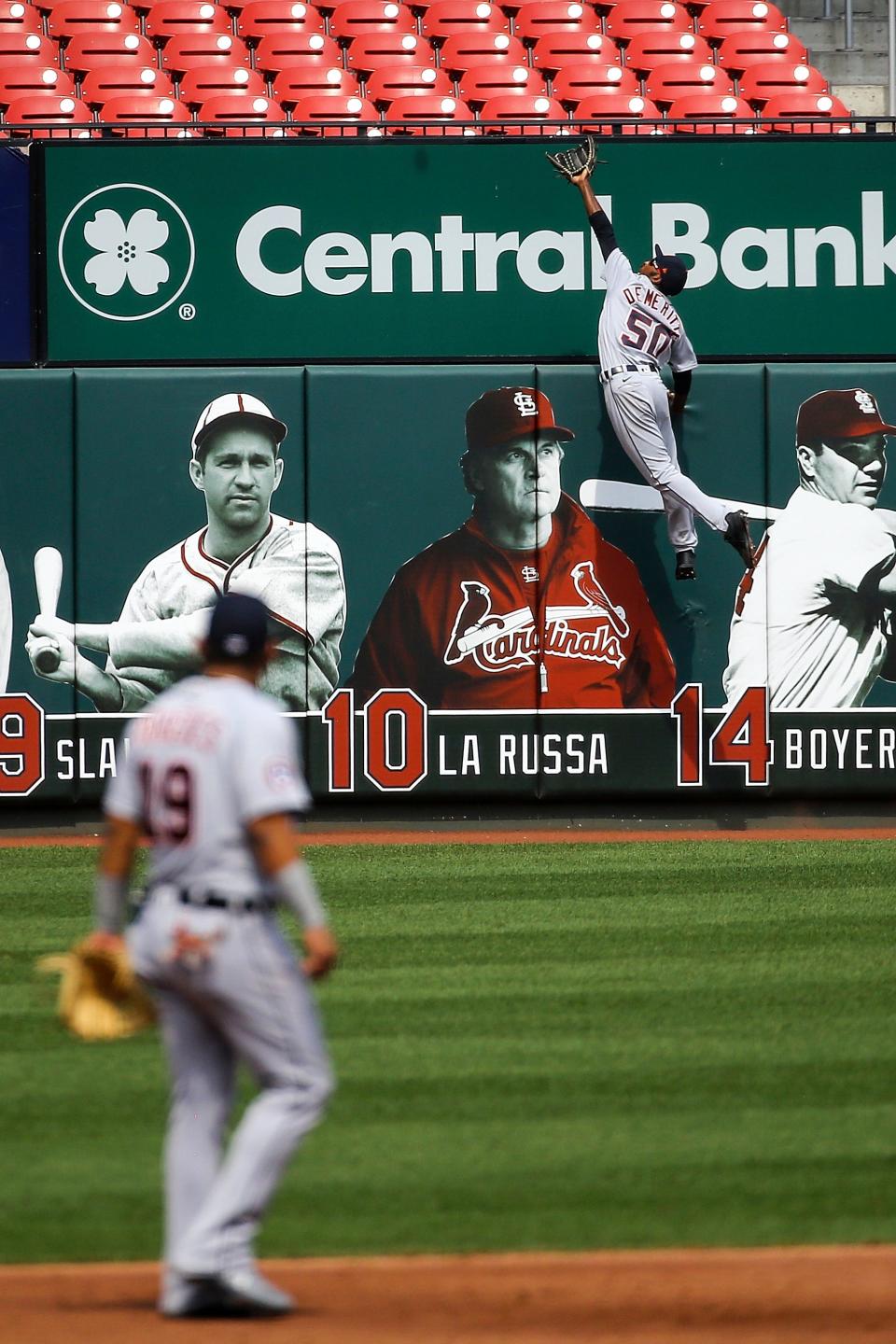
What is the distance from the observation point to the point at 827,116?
15531 millimetres

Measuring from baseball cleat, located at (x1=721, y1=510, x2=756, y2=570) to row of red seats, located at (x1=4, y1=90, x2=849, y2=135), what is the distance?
4888 millimetres

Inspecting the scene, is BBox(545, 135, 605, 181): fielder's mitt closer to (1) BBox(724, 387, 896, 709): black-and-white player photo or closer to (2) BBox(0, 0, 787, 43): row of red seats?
(1) BBox(724, 387, 896, 709): black-and-white player photo

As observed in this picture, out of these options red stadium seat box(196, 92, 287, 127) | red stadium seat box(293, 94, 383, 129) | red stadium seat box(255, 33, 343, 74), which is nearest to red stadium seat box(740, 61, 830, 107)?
red stadium seat box(293, 94, 383, 129)

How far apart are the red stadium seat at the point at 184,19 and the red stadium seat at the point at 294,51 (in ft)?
2.07

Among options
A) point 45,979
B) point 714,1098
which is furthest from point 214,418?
point 714,1098

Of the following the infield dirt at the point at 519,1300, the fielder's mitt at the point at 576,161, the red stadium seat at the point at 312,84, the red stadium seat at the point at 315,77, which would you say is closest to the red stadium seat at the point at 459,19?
the red stadium seat at the point at 315,77

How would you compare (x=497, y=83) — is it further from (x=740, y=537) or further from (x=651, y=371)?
(x=740, y=537)

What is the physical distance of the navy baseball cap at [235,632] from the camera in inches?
→ 187

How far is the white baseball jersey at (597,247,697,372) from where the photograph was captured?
48.3 feet

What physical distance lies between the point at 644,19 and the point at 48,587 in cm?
1088

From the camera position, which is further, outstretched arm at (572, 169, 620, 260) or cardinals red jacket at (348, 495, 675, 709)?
cardinals red jacket at (348, 495, 675, 709)

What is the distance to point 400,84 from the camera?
19344mm

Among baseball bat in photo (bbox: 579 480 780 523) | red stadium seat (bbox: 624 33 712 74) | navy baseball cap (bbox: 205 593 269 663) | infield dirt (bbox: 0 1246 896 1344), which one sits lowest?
infield dirt (bbox: 0 1246 896 1344)

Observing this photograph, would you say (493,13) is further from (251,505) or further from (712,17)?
(251,505)
